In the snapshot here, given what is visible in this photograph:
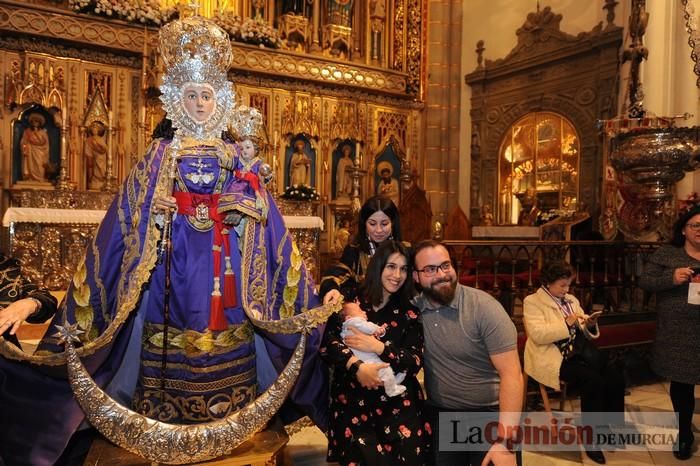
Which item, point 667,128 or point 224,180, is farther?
point 667,128

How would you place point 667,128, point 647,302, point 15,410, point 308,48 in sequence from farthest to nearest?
point 308,48 → point 647,302 → point 667,128 → point 15,410

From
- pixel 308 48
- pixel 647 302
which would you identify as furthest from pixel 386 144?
pixel 647 302

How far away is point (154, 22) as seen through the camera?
30.0 feet

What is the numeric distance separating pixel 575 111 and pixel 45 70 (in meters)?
9.60

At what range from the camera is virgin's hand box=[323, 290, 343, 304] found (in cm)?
261

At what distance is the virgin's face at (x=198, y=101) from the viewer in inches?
109

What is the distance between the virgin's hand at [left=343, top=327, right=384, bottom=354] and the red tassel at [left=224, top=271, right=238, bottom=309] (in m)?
0.63

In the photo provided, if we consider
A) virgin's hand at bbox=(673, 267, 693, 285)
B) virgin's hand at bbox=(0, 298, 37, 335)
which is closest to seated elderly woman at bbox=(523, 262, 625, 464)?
virgin's hand at bbox=(673, 267, 693, 285)

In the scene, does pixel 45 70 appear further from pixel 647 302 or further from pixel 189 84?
pixel 647 302

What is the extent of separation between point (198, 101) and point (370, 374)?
1669 millimetres

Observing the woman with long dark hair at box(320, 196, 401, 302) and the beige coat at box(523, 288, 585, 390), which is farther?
the beige coat at box(523, 288, 585, 390)

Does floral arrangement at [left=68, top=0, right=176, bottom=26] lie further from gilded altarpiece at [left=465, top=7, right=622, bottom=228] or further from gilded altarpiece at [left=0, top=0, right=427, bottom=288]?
gilded altarpiece at [left=465, top=7, right=622, bottom=228]

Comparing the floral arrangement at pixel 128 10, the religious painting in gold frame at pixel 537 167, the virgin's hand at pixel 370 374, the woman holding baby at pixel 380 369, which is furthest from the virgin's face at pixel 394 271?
the religious painting in gold frame at pixel 537 167

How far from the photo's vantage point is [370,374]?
7.95 ft
